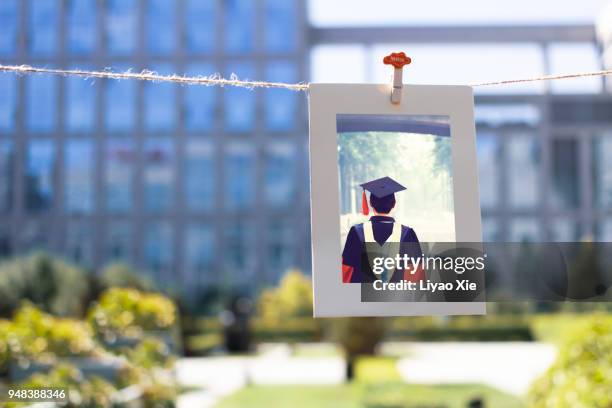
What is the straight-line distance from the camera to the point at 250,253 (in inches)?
1544

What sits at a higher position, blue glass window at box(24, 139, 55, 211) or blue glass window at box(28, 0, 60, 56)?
blue glass window at box(28, 0, 60, 56)

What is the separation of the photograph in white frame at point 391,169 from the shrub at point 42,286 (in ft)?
47.5

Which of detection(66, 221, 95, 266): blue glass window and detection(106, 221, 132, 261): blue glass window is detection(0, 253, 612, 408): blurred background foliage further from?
detection(66, 221, 95, 266): blue glass window

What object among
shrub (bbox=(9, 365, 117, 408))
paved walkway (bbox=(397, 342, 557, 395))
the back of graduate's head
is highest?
the back of graduate's head

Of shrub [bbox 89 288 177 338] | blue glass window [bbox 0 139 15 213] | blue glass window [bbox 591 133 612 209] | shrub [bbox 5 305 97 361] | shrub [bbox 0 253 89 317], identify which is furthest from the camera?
blue glass window [bbox 591 133 612 209]

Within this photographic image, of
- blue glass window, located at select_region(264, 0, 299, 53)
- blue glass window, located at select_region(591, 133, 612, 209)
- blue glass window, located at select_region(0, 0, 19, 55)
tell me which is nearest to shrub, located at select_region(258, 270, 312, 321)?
blue glass window, located at select_region(264, 0, 299, 53)

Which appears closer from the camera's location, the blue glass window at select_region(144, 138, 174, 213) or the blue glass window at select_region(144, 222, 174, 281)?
the blue glass window at select_region(144, 138, 174, 213)

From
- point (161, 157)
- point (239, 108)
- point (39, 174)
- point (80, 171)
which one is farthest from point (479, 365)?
point (39, 174)

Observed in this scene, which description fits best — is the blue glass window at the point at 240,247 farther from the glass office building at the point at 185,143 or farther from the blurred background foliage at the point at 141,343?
the blurred background foliage at the point at 141,343

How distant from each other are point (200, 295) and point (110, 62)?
1295 centimetres

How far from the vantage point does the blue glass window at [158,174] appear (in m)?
38.8

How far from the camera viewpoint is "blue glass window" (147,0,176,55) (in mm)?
39375

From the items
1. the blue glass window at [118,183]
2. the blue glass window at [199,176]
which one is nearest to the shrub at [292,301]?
the blue glass window at [199,176]

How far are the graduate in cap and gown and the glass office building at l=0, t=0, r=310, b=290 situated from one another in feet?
120
